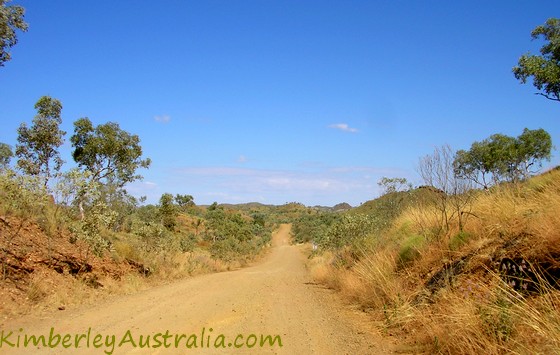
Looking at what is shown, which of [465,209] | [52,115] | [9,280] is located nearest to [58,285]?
[9,280]

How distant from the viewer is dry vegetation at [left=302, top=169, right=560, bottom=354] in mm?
4859

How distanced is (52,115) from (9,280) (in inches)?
596

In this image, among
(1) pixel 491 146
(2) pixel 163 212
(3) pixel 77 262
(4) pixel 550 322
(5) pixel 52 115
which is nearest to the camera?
(4) pixel 550 322

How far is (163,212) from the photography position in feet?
108

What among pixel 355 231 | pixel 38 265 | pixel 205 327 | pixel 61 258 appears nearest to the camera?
pixel 205 327

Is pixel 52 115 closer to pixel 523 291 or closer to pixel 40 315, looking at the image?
pixel 40 315

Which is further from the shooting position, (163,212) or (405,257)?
(163,212)

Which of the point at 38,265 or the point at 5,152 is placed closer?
the point at 38,265

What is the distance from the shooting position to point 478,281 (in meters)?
6.44

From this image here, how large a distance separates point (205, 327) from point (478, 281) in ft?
15.9

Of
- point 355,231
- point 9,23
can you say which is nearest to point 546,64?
point 355,231

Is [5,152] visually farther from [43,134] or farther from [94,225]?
[94,225]

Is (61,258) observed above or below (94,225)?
below

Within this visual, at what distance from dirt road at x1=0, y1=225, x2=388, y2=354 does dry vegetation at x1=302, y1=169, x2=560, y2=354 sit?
2.68 ft
